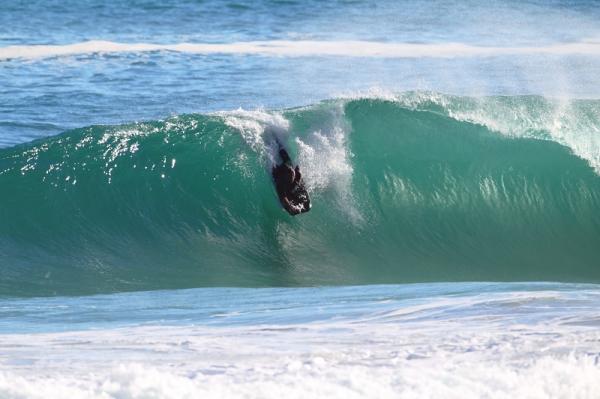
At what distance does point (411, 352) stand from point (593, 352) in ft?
3.22

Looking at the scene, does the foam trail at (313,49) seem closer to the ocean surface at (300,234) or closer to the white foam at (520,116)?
the ocean surface at (300,234)

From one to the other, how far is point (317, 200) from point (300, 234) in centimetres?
46

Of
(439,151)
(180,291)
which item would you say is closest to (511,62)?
(439,151)

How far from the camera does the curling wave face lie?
9.66m

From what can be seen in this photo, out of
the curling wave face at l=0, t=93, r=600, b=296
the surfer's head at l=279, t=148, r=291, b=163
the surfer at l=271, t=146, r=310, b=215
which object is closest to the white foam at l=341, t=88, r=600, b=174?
the curling wave face at l=0, t=93, r=600, b=296

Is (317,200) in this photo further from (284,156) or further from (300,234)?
(284,156)

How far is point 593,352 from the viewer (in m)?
5.81

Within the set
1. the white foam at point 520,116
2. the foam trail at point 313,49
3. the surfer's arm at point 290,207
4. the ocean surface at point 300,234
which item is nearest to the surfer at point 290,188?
the surfer's arm at point 290,207

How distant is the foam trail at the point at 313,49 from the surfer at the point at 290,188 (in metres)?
11.2

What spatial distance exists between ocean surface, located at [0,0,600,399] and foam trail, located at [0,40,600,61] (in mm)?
2246

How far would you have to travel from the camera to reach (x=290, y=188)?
34.3 ft

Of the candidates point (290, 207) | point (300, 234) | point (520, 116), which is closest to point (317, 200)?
point (290, 207)

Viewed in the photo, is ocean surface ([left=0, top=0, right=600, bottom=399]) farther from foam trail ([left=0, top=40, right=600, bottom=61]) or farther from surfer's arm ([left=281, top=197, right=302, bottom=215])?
foam trail ([left=0, top=40, right=600, bottom=61])

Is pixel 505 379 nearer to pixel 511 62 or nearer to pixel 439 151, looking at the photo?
pixel 439 151
